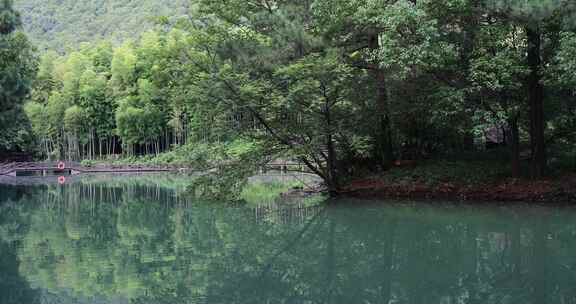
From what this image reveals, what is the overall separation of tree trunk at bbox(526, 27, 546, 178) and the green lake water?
1.95 m

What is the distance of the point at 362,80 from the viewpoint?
1442 centimetres

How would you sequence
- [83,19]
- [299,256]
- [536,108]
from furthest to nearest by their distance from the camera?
[83,19]
[536,108]
[299,256]

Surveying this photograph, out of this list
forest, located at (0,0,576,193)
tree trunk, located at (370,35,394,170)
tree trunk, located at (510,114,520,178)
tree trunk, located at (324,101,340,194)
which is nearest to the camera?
forest, located at (0,0,576,193)

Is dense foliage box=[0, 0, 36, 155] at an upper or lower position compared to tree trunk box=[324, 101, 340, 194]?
upper

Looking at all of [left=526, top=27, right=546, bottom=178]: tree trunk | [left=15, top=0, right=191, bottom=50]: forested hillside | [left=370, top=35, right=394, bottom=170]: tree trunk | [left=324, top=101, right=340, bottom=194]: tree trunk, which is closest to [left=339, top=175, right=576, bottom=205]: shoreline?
[left=324, top=101, right=340, bottom=194]: tree trunk

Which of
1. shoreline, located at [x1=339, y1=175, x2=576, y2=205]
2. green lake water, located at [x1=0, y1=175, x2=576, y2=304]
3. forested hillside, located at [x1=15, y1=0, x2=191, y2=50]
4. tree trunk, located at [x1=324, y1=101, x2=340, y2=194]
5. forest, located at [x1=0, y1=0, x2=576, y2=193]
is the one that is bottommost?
green lake water, located at [x1=0, y1=175, x2=576, y2=304]

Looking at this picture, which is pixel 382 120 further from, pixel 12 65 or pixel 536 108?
pixel 12 65

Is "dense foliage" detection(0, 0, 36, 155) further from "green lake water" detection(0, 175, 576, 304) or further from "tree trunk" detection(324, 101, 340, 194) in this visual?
"tree trunk" detection(324, 101, 340, 194)

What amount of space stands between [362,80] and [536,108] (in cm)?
417

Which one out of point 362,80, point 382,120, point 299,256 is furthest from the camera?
point 382,120

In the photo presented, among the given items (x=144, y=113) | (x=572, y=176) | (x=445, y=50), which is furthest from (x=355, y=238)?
(x=144, y=113)

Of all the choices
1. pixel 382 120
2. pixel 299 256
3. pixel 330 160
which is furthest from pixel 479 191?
pixel 299 256

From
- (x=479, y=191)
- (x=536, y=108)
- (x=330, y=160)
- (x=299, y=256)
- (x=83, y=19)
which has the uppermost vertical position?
(x=83, y=19)

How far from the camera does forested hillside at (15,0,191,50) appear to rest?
72125 mm
